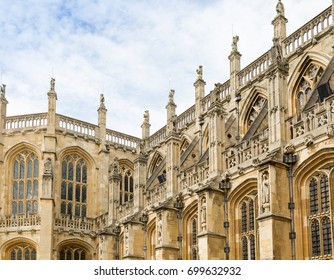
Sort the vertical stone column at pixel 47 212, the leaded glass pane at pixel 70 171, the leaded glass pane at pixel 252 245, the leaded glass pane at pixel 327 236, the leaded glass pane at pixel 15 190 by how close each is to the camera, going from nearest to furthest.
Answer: the leaded glass pane at pixel 327 236 → the leaded glass pane at pixel 252 245 → the vertical stone column at pixel 47 212 → the leaded glass pane at pixel 15 190 → the leaded glass pane at pixel 70 171

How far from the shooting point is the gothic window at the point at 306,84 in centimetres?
2752

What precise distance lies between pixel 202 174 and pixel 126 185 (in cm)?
1635

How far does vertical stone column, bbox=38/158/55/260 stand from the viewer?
37250 millimetres

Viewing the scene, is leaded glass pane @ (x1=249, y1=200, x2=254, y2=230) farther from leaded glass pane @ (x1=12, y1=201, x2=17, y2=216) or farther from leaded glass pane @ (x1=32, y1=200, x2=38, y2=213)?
leaded glass pane @ (x1=12, y1=201, x2=17, y2=216)

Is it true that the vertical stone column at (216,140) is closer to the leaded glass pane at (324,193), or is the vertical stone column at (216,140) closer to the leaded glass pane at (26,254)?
the leaded glass pane at (324,193)

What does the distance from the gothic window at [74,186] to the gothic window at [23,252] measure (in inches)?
136

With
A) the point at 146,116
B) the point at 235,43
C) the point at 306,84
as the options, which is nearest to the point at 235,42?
the point at 235,43

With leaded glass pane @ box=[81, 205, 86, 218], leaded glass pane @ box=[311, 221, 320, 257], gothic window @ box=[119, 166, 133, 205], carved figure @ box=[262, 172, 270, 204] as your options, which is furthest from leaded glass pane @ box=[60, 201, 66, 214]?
leaded glass pane @ box=[311, 221, 320, 257]

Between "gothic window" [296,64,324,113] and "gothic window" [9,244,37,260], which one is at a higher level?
"gothic window" [296,64,324,113]

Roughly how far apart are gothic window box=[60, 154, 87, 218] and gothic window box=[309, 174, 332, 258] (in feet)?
72.8

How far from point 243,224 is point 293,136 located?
4985mm

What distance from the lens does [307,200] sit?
70.1 ft

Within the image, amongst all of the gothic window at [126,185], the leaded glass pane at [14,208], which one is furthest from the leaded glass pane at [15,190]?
the gothic window at [126,185]
